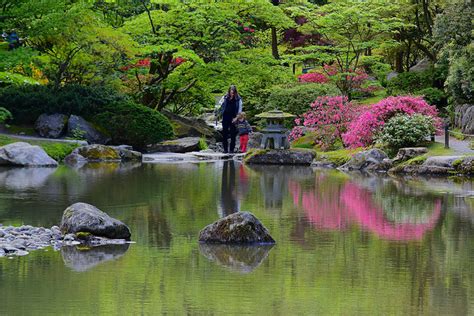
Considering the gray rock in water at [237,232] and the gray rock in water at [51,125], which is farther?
the gray rock in water at [51,125]

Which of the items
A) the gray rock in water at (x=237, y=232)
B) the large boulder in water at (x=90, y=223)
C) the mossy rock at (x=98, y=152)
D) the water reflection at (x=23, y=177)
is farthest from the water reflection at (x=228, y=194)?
the mossy rock at (x=98, y=152)

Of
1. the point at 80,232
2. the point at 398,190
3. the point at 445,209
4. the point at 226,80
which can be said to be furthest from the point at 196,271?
the point at 226,80

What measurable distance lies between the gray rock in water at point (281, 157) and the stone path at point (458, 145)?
11.8ft

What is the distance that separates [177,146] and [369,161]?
695 cm

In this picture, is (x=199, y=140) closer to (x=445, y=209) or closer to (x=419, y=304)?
(x=445, y=209)

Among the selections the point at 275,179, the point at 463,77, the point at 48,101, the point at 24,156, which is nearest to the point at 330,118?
the point at 463,77

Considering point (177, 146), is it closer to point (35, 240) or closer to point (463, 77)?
point (463, 77)

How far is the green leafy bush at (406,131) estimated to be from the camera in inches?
942

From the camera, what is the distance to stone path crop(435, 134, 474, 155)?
2284 cm

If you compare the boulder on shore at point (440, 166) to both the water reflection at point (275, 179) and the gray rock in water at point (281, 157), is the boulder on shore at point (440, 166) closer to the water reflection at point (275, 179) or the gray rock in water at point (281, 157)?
the water reflection at point (275, 179)

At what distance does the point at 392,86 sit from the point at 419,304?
27.3 m

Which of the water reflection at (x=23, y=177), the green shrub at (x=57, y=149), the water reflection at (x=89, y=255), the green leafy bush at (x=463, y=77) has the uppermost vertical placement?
the green leafy bush at (x=463, y=77)

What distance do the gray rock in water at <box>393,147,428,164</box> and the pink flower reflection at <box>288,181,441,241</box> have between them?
5576mm

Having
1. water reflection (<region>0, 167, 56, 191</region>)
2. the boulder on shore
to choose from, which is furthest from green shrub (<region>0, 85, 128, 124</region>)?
the boulder on shore
